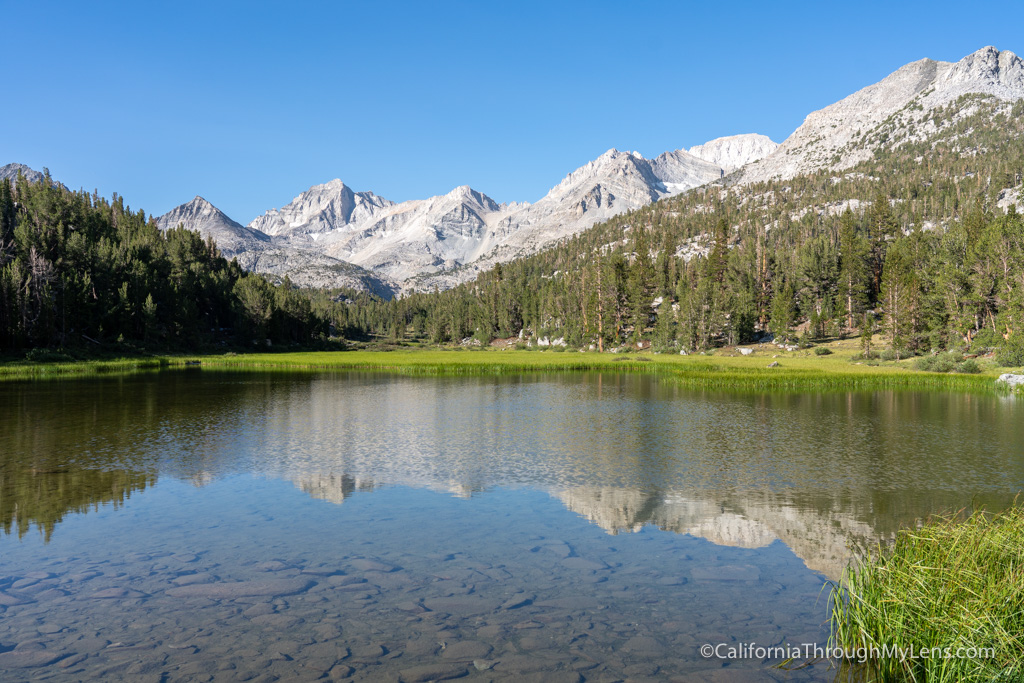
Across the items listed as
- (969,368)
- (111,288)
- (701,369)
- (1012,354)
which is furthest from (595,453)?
(111,288)

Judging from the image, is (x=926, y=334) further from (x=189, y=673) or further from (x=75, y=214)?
(x=75, y=214)

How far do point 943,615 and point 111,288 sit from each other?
165 meters

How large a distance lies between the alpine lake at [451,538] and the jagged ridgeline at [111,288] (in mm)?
87735

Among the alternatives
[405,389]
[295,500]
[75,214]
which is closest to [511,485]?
[295,500]

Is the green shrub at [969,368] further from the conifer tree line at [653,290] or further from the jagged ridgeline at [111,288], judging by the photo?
the jagged ridgeline at [111,288]

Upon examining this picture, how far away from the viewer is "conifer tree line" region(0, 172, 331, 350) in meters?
111

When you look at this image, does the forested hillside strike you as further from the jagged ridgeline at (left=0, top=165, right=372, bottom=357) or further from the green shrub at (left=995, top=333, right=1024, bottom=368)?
the jagged ridgeline at (left=0, top=165, right=372, bottom=357)

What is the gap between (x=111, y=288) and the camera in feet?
459

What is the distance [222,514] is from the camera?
2114cm

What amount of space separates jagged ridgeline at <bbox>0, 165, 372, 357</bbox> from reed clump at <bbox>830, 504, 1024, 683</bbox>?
428 feet

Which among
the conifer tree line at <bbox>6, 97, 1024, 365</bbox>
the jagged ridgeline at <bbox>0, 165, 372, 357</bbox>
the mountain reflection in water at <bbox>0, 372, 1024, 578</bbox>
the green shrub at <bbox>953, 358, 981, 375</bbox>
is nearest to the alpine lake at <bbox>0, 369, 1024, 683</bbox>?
the mountain reflection in water at <bbox>0, 372, 1024, 578</bbox>

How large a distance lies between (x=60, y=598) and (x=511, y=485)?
610 inches

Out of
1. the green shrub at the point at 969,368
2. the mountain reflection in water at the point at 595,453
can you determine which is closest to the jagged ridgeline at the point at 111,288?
the mountain reflection in water at the point at 595,453

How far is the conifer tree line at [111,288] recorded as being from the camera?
364 ft
